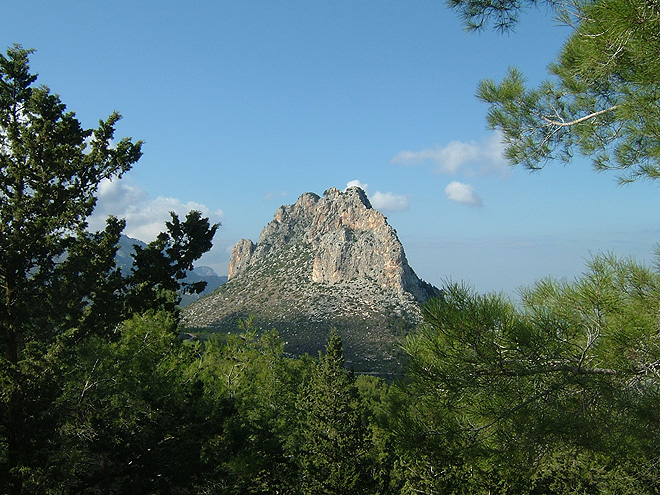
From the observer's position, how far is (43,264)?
875cm

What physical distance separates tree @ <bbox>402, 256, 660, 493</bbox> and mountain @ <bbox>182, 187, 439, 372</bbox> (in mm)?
69067

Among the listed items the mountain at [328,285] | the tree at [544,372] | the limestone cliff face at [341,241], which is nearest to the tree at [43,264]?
the tree at [544,372]

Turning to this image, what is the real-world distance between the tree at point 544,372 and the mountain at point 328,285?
69067 mm

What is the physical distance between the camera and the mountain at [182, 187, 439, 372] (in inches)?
3319

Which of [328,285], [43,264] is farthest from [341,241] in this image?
[43,264]

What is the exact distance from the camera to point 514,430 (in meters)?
4.16

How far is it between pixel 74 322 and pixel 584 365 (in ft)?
31.7

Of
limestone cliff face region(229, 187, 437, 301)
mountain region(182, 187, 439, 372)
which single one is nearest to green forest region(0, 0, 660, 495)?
mountain region(182, 187, 439, 372)

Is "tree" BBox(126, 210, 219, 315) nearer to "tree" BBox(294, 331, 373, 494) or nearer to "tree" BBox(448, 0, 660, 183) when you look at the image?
"tree" BBox(294, 331, 373, 494)

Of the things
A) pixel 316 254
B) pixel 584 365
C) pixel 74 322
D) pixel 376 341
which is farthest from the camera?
pixel 316 254

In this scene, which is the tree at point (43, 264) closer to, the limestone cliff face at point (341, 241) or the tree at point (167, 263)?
the tree at point (167, 263)

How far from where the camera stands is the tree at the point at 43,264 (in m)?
7.22

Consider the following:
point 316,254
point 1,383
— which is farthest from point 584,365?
point 316,254

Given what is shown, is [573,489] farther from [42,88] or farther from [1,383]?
[42,88]
